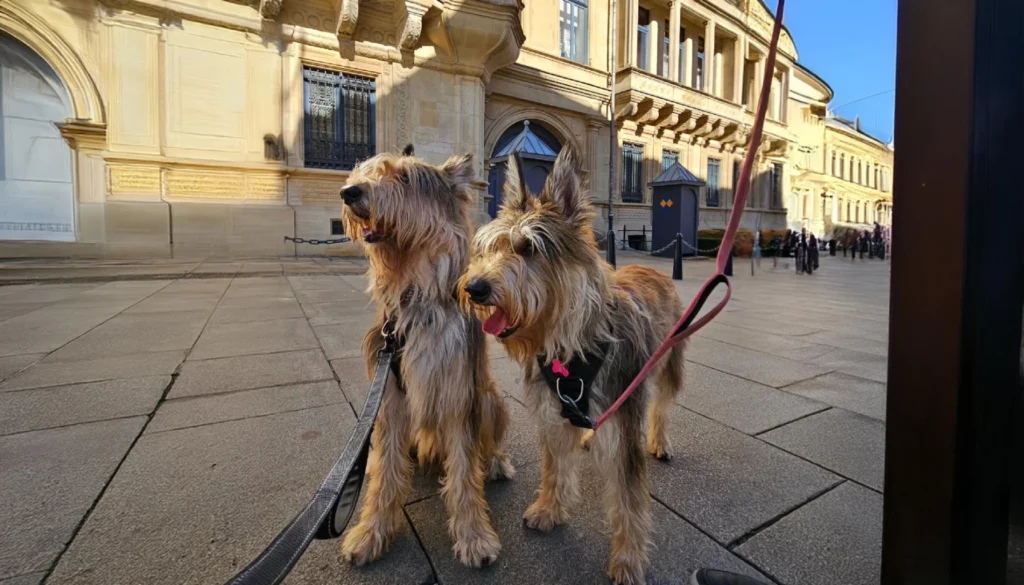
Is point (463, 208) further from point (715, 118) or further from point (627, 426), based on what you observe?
point (715, 118)

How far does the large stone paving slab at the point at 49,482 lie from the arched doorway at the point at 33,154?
15.0 m

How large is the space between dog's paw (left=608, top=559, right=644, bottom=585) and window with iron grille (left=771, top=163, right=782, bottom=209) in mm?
39739

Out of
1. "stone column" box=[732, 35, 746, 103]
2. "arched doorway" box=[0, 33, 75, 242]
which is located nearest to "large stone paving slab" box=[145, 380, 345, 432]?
"arched doorway" box=[0, 33, 75, 242]

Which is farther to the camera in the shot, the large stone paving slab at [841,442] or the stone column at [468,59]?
the stone column at [468,59]

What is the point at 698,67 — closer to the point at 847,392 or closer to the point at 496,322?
the point at 847,392

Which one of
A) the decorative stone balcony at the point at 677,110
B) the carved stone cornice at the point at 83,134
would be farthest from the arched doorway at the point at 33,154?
the decorative stone balcony at the point at 677,110

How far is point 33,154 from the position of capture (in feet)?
41.9

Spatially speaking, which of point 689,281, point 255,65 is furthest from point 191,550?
point 255,65

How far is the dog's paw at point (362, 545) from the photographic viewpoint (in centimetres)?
167

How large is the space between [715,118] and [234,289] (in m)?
28.1

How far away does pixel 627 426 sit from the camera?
1.74 meters

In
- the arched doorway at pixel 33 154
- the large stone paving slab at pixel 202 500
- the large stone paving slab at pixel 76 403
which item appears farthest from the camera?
the arched doorway at pixel 33 154

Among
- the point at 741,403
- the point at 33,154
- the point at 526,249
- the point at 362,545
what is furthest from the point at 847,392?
the point at 33,154

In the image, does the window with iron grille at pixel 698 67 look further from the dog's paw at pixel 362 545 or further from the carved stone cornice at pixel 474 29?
the dog's paw at pixel 362 545
